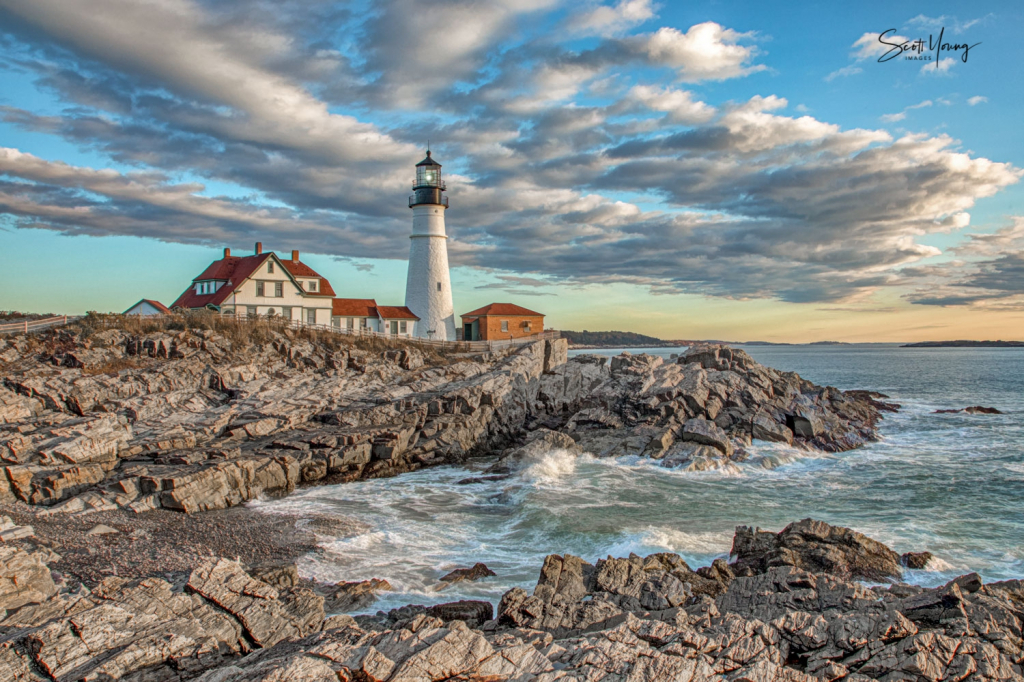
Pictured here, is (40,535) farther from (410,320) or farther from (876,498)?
(410,320)

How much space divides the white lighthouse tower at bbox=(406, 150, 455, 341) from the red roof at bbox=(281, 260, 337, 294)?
17.8 ft

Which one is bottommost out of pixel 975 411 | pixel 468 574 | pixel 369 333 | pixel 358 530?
pixel 358 530

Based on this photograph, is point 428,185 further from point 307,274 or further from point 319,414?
point 319,414

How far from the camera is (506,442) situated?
28172 millimetres

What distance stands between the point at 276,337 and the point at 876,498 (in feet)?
89.0

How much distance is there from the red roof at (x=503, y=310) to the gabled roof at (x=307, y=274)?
961 cm

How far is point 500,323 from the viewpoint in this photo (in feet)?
137

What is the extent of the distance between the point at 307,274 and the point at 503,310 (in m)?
13.5

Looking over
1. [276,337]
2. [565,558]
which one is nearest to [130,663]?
[565,558]

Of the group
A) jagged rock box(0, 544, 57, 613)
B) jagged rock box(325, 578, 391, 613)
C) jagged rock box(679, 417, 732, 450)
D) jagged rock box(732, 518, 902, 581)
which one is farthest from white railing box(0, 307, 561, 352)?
jagged rock box(732, 518, 902, 581)

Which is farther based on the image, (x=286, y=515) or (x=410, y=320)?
(x=410, y=320)

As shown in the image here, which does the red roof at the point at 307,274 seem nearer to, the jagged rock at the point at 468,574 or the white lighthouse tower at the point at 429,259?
the white lighthouse tower at the point at 429,259

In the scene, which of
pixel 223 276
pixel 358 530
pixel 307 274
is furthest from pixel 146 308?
pixel 358 530

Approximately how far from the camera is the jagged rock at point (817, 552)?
12289mm
